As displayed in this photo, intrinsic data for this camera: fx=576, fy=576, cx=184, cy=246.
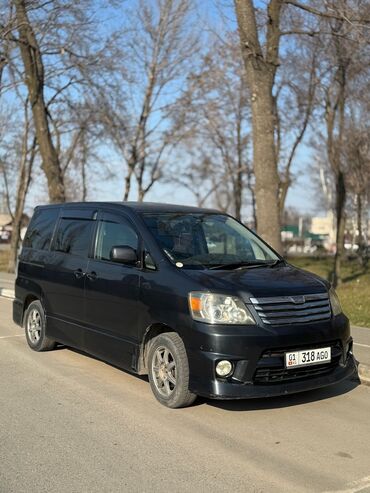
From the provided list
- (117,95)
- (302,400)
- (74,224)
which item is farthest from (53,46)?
(302,400)

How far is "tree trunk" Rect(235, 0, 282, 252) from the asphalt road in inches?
221

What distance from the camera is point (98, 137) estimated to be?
27.3 m

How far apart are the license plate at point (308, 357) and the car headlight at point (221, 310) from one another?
48 centimetres

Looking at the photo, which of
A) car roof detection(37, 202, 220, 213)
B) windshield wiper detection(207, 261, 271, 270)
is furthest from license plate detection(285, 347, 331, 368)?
car roof detection(37, 202, 220, 213)

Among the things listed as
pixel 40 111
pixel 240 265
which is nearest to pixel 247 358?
pixel 240 265

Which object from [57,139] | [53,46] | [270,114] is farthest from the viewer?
[57,139]

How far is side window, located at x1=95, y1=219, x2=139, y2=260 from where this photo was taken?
5969mm

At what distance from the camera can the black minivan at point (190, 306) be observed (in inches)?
192

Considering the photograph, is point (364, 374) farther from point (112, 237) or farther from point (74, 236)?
point (74, 236)

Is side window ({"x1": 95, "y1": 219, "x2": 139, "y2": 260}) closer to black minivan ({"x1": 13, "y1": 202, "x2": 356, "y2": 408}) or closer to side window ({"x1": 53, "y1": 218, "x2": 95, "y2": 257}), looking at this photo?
black minivan ({"x1": 13, "y1": 202, "x2": 356, "y2": 408})

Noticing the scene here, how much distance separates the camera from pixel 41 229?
7.94 metres

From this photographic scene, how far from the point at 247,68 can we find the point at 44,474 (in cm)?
966

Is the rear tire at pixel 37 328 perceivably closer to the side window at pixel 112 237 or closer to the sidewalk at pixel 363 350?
the side window at pixel 112 237

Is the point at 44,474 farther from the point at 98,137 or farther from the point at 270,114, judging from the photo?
the point at 98,137
